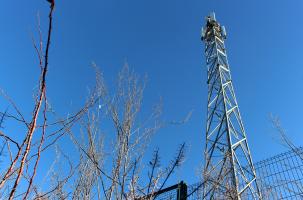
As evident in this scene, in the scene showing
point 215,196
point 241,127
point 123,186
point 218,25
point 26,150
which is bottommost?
point 26,150

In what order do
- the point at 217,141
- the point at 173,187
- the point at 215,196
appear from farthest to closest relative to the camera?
the point at 217,141, the point at 173,187, the point at 215,196

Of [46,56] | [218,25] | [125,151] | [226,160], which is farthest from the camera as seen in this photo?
[218,25]

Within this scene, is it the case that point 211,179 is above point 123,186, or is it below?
above

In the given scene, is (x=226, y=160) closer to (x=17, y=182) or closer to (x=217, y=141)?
(x=217, y=141)

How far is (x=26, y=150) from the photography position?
1.13m

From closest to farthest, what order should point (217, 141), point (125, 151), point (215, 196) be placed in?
point (125, 151) < point (215, 196) < point (217, 141)

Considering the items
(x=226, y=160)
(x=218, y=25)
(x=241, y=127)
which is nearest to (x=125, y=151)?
(x=226, y=160)

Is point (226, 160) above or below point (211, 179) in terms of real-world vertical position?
above

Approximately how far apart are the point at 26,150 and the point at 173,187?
6.24m

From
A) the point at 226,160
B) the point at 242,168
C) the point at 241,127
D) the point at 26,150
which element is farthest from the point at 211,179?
the point at 26,150

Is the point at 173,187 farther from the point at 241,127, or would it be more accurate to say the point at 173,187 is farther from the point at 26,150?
the point at 26,150

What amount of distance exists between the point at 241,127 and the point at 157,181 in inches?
207

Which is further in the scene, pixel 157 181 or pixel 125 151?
pixel 125 151

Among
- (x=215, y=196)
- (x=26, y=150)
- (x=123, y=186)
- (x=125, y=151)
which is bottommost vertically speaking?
(x=26, y=150)
